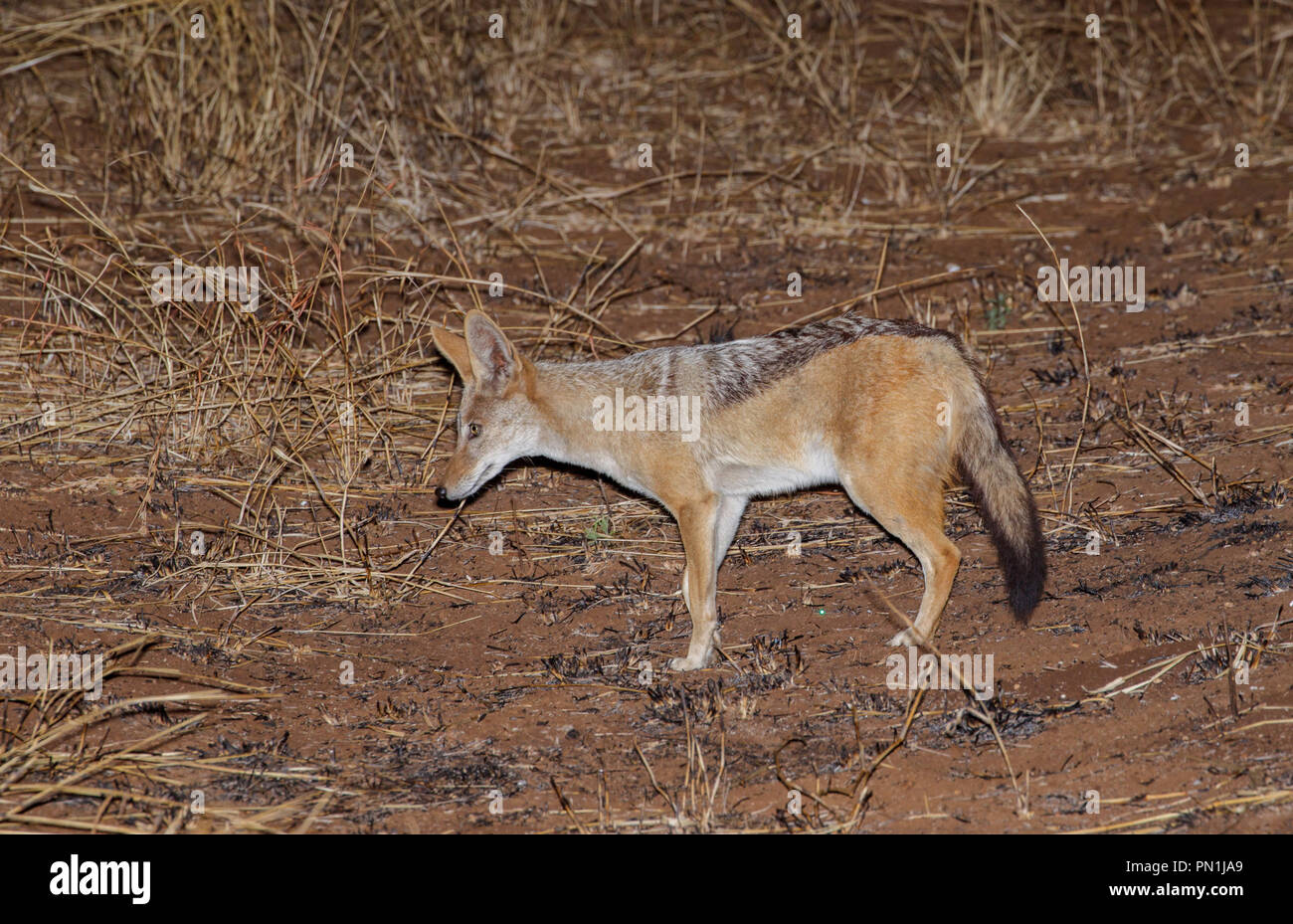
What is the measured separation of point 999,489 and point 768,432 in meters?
0.96

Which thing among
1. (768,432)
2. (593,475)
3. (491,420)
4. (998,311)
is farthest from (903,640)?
(998,311)

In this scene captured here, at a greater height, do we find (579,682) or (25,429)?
(25,429)

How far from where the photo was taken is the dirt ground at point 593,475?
4.34 m

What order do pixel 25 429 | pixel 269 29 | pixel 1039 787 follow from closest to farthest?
1. pixel 1039 787
2. pixel 25 429
3. pixel 269 29

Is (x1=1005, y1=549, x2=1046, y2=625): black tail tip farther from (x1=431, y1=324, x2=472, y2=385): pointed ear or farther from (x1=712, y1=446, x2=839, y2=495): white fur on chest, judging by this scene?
(x1=431, y1=324, x2=472, y2=385): pointed ear

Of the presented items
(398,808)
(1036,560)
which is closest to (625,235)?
(1036,560)

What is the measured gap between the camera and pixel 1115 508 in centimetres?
595

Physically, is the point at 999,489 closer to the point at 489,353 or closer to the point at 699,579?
the point at 699,579

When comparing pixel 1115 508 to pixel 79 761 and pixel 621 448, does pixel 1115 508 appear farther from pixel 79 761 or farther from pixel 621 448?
pixel 79 761

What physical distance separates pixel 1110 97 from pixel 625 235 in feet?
16.1

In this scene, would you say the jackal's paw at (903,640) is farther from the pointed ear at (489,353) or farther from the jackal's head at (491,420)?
the pointed ear at (489,353)

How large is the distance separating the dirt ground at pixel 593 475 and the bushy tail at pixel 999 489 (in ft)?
1.08

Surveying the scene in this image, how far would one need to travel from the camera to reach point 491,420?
226 inches

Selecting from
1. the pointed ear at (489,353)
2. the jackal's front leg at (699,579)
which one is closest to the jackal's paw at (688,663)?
the jackal's front leg at (699,579)
